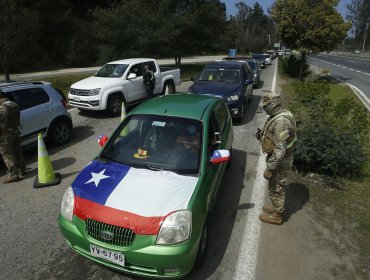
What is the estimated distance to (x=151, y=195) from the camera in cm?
373

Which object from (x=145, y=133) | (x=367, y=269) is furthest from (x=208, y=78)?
(x=367, y=269)

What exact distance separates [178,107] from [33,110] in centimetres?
422

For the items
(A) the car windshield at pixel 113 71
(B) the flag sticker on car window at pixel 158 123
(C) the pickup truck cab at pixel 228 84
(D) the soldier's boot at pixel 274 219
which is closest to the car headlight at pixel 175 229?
(B) the flag sticker on car window at pixel 158 123

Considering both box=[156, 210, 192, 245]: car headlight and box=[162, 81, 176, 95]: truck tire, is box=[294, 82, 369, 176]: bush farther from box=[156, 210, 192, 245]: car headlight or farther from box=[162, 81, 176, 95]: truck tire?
box=[162, 81, 176, 95]: truck tire

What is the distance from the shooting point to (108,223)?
11.3ft

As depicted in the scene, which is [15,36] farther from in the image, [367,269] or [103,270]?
[367,269]

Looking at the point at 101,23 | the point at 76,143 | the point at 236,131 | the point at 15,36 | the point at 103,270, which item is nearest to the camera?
the point at 103,270

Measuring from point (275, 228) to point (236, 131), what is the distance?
5220mm

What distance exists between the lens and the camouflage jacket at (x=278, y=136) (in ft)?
14.5

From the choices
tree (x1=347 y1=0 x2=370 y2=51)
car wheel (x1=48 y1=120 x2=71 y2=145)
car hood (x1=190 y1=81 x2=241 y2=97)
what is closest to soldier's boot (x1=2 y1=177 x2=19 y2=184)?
car wheel (x1=48 y1=120 x2=71 y2=145)

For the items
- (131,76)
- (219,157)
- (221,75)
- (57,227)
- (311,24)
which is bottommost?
(57,227)

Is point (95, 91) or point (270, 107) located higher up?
point (270, 107)

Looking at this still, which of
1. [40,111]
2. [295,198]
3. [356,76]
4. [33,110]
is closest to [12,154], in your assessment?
[33,110]

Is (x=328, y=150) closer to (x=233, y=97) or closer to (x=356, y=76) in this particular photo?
(x=233, y=97)
